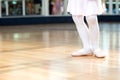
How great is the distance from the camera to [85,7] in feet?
11.8

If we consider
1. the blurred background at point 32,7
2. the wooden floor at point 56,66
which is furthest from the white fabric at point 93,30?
the blurred background at point 32,7

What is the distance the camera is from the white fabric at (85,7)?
11.7 ft

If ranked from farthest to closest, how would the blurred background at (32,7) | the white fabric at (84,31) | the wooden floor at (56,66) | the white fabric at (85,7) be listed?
1. the blurred background at (32,7)
2. the white fabric at (84,31)
3. the white fabric at (85,7)
4. the wooden floor at (56,66)

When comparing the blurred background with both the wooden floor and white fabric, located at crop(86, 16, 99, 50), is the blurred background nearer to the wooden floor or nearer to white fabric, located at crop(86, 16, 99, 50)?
the wooden floor

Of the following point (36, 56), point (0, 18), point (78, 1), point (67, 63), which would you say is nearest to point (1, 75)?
point (67, 63)

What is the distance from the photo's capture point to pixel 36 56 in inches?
149

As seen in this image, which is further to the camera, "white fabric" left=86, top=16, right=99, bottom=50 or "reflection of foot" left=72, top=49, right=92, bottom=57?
"reflection of foot" left=72, top=49, right=92, bottom=57

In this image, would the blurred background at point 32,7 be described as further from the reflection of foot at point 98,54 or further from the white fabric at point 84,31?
the reflection of foot at point 98,54

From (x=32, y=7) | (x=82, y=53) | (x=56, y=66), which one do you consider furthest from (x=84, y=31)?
(x=32, y=7)

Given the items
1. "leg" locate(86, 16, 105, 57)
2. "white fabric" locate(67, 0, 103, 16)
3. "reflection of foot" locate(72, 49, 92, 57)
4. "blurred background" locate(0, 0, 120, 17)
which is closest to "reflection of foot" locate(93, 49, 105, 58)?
"leg" locate(86, 16, 105, 57)

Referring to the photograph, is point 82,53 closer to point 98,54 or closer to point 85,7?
point 98,54

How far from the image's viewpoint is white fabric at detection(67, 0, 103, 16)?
11.7ft

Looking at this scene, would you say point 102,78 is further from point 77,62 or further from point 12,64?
point 12,64

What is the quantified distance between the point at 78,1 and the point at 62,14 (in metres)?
8.18
